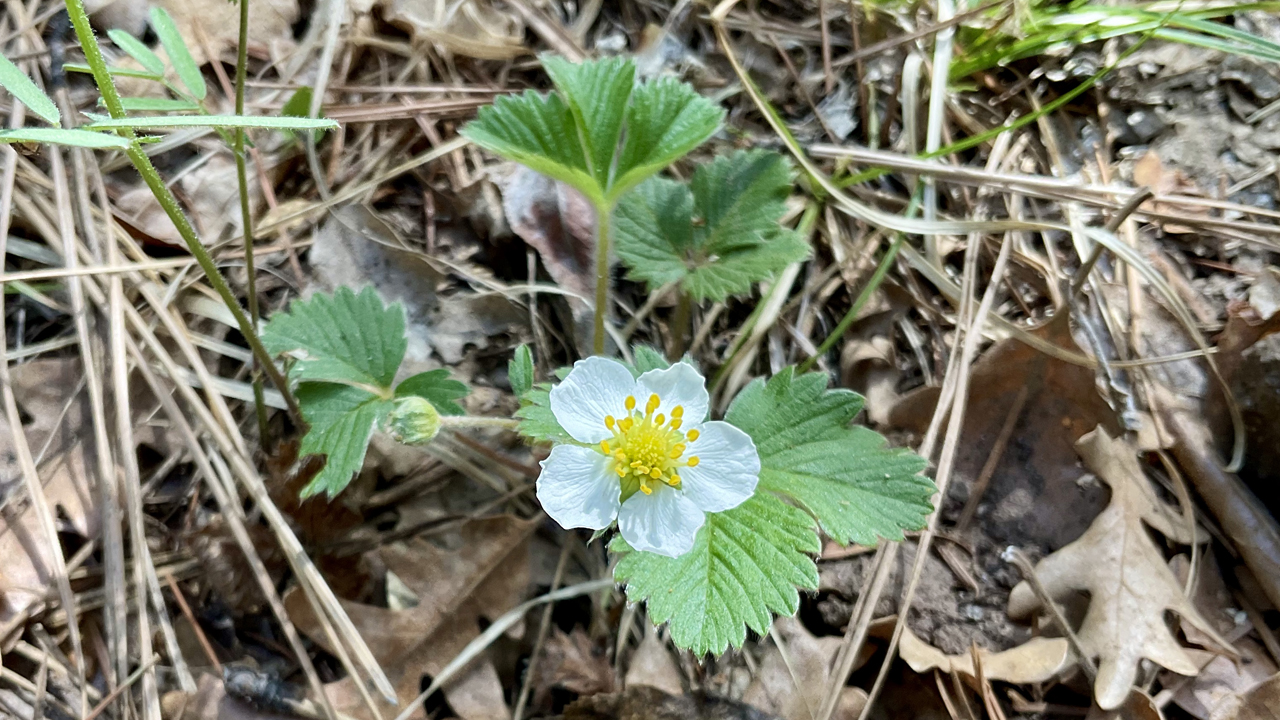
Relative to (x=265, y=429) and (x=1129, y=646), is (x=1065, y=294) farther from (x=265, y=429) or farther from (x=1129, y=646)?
(x=265, y=429)

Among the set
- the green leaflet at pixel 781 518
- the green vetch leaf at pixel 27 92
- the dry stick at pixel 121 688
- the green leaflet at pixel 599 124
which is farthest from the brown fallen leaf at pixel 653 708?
the green vetch leaf at pixel 27 92

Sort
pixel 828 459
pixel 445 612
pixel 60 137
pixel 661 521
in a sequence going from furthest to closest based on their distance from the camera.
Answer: pixel 445 612, pixel 828 459, pixel 661 521, pixel 60 137

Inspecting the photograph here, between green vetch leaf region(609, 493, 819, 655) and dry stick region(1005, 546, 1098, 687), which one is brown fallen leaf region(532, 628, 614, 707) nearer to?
green vetch leaf region(609, 493, 819, 655)

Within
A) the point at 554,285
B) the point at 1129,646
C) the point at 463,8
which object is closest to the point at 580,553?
the point at 554,285

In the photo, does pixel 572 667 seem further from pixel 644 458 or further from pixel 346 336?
pixel 346 336

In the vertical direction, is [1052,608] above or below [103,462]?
below

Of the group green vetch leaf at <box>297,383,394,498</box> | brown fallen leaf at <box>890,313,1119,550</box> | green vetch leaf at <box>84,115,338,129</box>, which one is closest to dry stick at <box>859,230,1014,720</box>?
brown fallen leaf at <box>890,313,1119,550</box>

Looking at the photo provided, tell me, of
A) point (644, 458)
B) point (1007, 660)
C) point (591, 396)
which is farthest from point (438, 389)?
point (1007, 660)

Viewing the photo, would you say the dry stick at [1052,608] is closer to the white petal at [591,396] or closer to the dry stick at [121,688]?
the white petal at [591,396]
